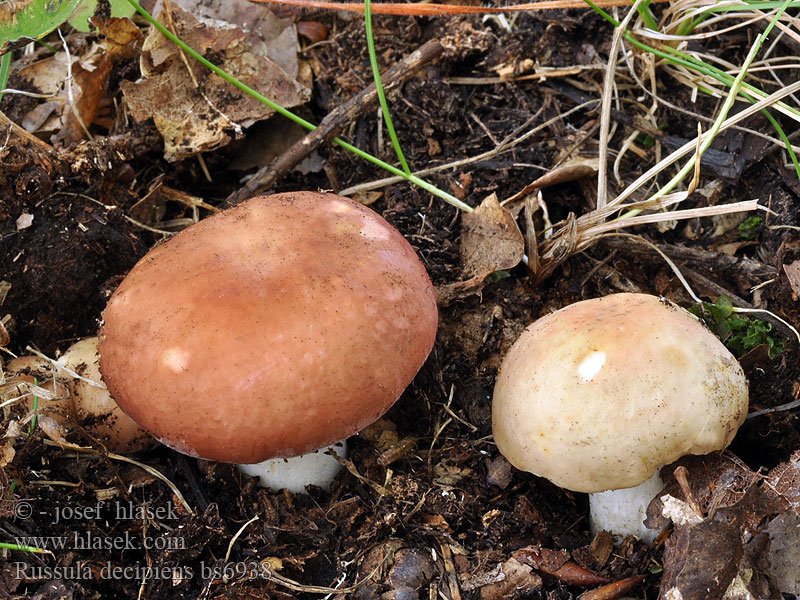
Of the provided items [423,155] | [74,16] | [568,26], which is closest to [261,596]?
[423,155]

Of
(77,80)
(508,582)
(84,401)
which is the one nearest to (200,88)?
(77,80)

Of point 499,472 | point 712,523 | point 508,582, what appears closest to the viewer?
point 712,523

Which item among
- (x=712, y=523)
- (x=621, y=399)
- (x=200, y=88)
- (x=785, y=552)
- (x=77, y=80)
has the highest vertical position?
(x=77, y=80)

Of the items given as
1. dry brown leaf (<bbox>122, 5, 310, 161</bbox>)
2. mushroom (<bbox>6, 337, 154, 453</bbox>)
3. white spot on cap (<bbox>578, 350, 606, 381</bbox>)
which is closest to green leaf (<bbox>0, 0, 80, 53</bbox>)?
dry brown leaf (<bbox>122, 5, 310, 161</bbox>)

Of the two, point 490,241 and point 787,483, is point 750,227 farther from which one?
point 787,483

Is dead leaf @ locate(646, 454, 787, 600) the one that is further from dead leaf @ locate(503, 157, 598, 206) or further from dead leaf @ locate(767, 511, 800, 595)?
dead leaf @ locate(503, 157, 598, 206)

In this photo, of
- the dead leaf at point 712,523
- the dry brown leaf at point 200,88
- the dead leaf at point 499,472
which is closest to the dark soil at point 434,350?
the dead leaf at point 499,472

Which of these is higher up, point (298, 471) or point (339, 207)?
point (339, 207)

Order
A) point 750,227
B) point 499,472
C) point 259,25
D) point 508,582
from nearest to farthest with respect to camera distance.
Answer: point 508,582
point 499,472
point 750,227
point 259,25
